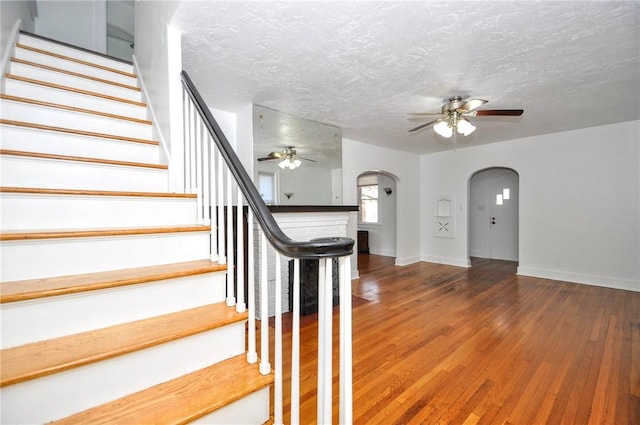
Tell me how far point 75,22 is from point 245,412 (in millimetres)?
5284

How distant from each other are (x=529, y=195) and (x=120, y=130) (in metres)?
6.37

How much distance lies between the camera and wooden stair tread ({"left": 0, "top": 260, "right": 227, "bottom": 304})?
107 centimetres

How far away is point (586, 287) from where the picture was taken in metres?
4.44

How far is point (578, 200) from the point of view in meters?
4.68

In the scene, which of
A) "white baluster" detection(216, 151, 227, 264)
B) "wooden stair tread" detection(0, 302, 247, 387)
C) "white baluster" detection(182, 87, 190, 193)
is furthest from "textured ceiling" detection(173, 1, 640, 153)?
"wooden stair tread" detection(0, 302, 247, 387)

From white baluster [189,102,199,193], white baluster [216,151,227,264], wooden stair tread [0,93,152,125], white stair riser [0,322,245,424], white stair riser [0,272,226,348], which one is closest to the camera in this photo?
white stair riser [0,322,245,424]

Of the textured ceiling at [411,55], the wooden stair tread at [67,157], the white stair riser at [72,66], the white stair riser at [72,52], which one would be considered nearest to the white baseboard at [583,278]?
the textured ceiling at [411,55]

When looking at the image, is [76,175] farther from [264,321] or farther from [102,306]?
[264,321]

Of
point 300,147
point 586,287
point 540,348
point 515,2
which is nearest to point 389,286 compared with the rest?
point 540,348

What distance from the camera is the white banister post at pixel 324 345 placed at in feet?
3.17

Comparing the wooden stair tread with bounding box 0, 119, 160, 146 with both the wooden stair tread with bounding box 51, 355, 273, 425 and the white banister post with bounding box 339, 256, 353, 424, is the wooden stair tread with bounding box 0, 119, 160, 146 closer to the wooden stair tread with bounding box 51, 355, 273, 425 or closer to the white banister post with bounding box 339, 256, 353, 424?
the wooden stair tread with bounding box 51, 355, 273, 425

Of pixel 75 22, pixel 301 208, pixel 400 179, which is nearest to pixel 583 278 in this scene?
pixel 400 179

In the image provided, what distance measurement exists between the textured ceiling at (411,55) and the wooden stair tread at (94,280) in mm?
1702

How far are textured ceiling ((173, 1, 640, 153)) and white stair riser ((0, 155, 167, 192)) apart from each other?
3.76 ft
